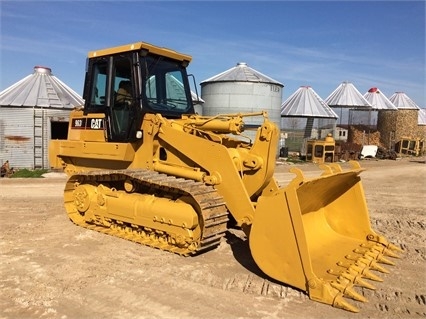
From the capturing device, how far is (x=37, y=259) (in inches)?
226

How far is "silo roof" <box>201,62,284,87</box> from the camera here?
23844 mm

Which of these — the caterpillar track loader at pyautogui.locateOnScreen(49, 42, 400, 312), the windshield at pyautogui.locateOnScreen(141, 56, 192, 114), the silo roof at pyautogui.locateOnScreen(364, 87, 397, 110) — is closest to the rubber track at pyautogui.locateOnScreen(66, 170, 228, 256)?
the caterpillar track loader at pyautogui.locateOnScreen(49, 42, 400, 312)

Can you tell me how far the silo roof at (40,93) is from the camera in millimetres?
17938

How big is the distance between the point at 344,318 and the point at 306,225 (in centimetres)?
214

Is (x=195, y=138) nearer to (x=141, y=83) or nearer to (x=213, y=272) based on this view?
(x=141, y=83)

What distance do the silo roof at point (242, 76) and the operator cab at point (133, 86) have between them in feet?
54.5

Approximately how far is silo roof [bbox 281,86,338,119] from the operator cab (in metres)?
24.8

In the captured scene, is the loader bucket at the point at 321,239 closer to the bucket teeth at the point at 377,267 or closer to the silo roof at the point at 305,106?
the bucket teeth at the point at 377,267

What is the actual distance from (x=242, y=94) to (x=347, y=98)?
18.4m

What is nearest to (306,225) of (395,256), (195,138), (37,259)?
(395,256)

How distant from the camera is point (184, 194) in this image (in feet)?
19.4

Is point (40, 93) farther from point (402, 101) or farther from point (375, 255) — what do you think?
point (402, 101)

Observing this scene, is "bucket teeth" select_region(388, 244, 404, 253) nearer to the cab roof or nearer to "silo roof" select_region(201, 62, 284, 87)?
the cab roof

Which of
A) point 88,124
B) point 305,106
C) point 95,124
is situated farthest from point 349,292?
point 305,106
